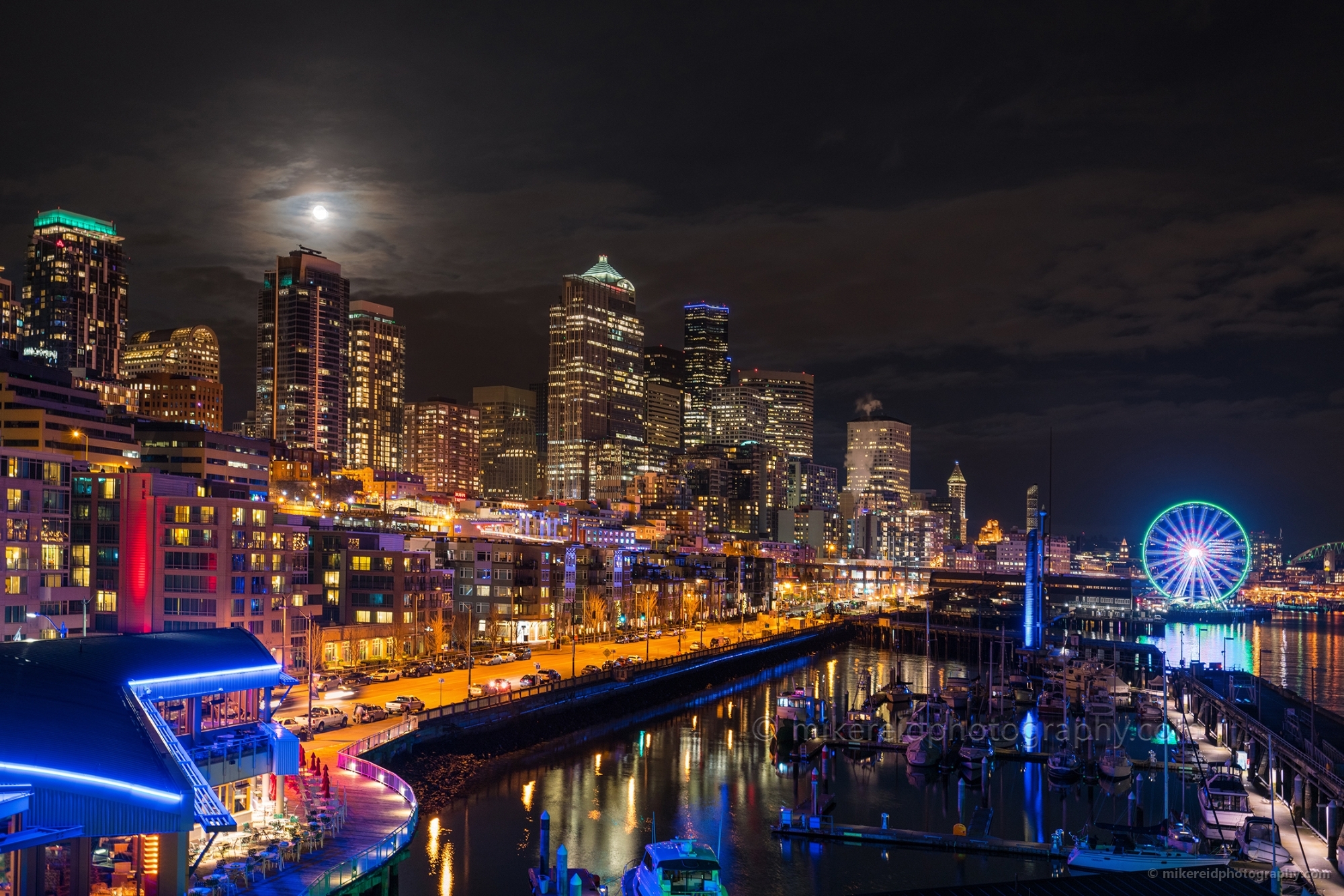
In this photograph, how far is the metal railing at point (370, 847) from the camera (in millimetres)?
33219

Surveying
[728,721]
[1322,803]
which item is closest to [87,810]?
[1322,803]

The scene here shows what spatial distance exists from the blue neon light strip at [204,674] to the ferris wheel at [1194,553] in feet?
407

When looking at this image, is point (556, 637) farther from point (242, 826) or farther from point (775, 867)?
point (242, 826)

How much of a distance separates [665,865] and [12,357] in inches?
6105

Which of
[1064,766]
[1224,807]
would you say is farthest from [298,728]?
[1224,807]

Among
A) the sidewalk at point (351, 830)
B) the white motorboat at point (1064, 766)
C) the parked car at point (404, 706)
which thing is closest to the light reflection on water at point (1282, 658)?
the white motorboat at point (1064, 766)

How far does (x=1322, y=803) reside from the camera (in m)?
57.2

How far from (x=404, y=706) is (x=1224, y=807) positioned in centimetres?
4282

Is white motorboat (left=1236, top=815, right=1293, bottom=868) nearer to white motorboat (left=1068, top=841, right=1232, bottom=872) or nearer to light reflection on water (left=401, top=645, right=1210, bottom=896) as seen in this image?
white motorboat (left=1068, top=841, right=1232, bottom=872)

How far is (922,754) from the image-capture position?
69.7 meters

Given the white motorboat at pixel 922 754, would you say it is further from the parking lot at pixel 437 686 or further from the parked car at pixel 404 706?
the parked car at pixel 404 706

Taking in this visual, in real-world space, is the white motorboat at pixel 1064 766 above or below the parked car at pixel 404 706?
below

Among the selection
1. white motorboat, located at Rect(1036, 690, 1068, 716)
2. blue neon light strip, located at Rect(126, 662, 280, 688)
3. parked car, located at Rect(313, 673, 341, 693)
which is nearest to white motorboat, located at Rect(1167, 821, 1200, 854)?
blue neon light strip, located at Rect(126, 662, 280, 688)

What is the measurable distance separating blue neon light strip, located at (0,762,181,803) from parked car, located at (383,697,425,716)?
39962 mm
